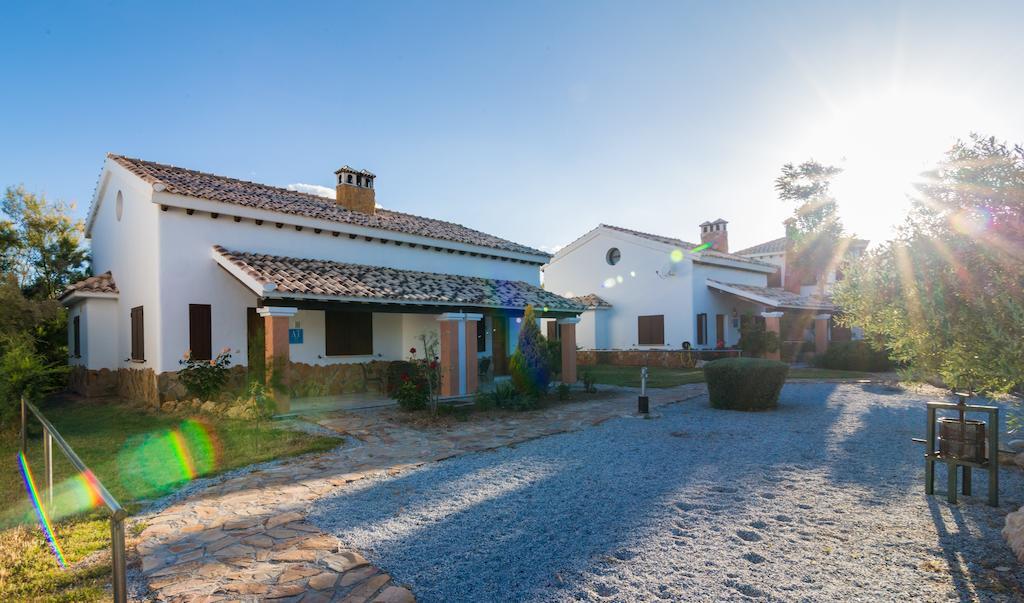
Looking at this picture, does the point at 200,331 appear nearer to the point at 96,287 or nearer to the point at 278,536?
the point at 96,287

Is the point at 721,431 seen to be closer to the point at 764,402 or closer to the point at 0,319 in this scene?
the point at 764,402

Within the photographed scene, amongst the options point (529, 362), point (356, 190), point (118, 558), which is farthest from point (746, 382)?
point (356, 190)

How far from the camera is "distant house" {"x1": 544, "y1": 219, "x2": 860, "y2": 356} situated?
23391 mm

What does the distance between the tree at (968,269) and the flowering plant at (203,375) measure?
11.9 metres

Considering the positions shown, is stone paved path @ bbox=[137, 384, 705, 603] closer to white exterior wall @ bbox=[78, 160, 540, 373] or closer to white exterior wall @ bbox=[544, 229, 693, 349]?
white exterior wall @ bbox=[78, 160, 540, 373]

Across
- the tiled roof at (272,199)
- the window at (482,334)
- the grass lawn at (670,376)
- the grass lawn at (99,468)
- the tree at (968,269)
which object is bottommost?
the grass lawn at (670,376)

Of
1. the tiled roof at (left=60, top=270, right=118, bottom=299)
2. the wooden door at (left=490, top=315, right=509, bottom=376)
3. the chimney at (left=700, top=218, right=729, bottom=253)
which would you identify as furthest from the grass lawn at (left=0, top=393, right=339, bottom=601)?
the chimney at (left=700, top=218, right=729, bottom=253)

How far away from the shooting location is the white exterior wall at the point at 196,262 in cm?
1155

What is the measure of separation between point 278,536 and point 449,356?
8260 mm

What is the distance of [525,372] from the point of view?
507 inches

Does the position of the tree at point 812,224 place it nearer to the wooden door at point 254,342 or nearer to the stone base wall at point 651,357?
the stone base wall at point 651,357

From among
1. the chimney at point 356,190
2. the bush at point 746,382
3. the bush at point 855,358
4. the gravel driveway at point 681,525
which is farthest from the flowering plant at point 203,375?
the bush at point 855,358

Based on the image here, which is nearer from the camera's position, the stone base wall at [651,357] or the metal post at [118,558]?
the metal post at [118,558]

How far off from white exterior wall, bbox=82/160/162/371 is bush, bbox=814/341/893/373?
74.5ft
